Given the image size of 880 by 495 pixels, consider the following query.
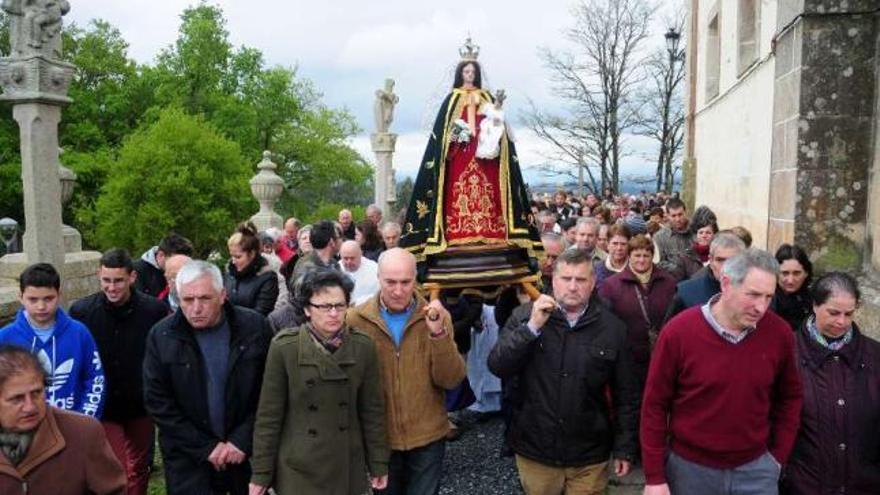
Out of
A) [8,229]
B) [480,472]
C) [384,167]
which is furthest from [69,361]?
[384,167]

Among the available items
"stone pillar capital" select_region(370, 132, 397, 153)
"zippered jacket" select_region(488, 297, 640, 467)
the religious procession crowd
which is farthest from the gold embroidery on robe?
"stone pillar capital" select_region(370, 132, 397, 153)

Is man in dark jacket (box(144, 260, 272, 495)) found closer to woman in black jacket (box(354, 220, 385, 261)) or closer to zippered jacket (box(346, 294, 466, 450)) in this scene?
zippered jacket (box(346, 294, 466, 450))

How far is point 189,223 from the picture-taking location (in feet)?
85.8

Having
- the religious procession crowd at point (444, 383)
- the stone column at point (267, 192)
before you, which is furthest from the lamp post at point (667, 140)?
the religious procession crowd at point (444, 383)

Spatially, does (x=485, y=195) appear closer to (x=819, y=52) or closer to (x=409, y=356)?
(x=409, y=356)

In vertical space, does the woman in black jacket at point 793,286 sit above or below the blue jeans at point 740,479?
above

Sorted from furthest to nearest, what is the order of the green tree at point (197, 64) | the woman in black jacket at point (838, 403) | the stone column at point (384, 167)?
the green tree at point (197, 64) < the stone column at point (384, 167) < the woman in black jacket at point (838, 403)

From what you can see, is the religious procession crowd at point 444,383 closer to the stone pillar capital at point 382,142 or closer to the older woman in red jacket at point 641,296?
the older woman in red jacket at point 641,296

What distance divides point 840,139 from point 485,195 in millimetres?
2811

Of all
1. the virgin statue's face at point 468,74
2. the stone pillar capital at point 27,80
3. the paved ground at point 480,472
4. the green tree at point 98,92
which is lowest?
the paved ground at point 480,472

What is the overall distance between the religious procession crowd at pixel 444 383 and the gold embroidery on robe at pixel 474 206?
1591 millimetres

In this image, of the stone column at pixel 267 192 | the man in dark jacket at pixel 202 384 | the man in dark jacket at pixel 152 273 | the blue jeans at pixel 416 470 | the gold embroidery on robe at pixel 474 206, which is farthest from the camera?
the stone column at pixel 267 192

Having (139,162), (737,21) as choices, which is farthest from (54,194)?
(139,162)

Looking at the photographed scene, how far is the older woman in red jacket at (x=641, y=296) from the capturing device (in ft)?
15.3
